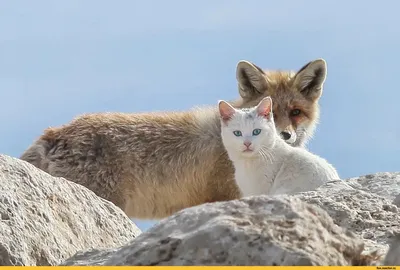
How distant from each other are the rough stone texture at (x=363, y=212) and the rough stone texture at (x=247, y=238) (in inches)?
43.3

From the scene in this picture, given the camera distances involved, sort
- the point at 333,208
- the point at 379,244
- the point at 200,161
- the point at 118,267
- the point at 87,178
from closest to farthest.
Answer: the point at 118,267 < the point at 379,244 < the point at 333,208 < the point at 87,178 < the point at 200,161

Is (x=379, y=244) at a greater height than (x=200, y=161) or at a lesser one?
greater

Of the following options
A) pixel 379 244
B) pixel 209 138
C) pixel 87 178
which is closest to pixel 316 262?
pixel 379 244

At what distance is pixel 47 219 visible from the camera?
6.58m

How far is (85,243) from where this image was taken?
274 inches

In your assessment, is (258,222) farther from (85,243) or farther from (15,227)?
(85,243)

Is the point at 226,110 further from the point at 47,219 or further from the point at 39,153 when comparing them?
the point at 39,153

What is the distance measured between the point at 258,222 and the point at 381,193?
3.48 m

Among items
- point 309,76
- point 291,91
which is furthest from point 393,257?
point 309,76

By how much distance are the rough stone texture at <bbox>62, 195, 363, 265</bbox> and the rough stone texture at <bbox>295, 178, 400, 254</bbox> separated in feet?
3.60

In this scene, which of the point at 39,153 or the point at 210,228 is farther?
the point at 39,153

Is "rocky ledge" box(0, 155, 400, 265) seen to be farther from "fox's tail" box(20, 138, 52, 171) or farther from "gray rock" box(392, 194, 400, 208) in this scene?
"fox's tail" box(20, 138, 52, 171)

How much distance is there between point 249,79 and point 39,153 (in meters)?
3.33

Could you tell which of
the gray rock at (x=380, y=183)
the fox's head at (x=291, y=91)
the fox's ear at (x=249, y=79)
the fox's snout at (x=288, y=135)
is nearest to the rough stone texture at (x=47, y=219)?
the gray rock at (x=380, y=183)
